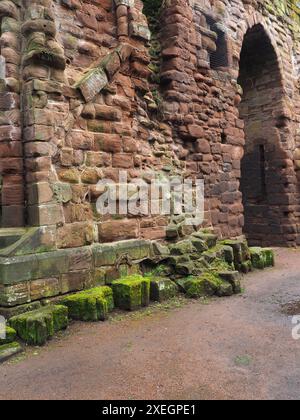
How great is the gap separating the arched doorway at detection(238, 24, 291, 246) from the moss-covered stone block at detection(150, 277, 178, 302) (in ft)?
18.2

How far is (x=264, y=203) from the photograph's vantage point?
10109mm

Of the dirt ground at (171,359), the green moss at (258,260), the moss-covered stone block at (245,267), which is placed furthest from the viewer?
the green moss at (258,260)

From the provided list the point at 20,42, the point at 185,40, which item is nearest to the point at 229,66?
the point at 185,40

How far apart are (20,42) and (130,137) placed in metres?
1.75

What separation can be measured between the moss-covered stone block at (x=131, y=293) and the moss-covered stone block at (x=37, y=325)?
2.91 feet

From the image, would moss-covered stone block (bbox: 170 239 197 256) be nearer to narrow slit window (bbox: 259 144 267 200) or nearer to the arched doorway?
the arched doorway

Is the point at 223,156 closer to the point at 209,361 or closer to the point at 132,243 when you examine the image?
the point at 132,243

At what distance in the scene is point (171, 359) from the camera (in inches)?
126

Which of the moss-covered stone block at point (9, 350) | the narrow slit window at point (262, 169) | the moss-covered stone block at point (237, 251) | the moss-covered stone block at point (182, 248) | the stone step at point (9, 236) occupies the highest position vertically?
the narrow slit window at point (262, 169)

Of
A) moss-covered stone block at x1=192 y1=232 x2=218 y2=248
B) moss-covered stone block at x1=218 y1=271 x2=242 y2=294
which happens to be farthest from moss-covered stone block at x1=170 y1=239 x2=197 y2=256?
moss-covered stone block at x1=218 y1=271 x2=242 y2=294

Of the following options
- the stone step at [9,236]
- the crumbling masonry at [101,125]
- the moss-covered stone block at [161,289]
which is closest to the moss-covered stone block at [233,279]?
the moss-covered stone block at [161,289]

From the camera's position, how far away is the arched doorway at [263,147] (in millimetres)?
9703

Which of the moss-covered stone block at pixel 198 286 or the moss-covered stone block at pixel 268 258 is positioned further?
the moss-covered stone block at pixel 268 258

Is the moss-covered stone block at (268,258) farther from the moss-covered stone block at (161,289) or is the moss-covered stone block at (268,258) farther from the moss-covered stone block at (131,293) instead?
the moss-covered stone block at (131,293)
